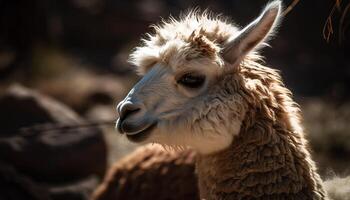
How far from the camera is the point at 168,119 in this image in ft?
10.9

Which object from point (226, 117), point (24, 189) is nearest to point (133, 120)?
point (226, 117)

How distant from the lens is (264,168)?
10.6 ft

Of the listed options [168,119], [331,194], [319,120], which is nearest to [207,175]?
[168,119]

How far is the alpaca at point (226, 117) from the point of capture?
3230 millimetres

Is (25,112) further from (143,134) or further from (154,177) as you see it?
(143,134)

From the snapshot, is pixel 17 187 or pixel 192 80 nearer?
pixel 192 80

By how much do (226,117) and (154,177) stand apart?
1.52m

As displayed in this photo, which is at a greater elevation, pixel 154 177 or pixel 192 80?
pixel 154 177

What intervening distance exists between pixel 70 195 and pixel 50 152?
48 cm

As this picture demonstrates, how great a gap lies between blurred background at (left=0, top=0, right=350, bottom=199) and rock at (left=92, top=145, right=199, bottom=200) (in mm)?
416

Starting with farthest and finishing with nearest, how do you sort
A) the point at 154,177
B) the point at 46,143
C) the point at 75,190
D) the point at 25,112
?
the point at 25,112, the point at 46,143, the point at 75,190, the point at 154,177

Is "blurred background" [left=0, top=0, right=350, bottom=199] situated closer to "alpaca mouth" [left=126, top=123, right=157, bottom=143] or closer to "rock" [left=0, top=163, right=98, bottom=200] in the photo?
"rock" [left=0, top=163, right=98, bottom=200]

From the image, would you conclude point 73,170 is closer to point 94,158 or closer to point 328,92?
point 94,158

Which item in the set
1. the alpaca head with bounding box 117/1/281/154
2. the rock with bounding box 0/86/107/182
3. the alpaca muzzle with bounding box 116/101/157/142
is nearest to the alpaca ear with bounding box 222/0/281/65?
the alpaca head with bounding box 117/1/281/154
